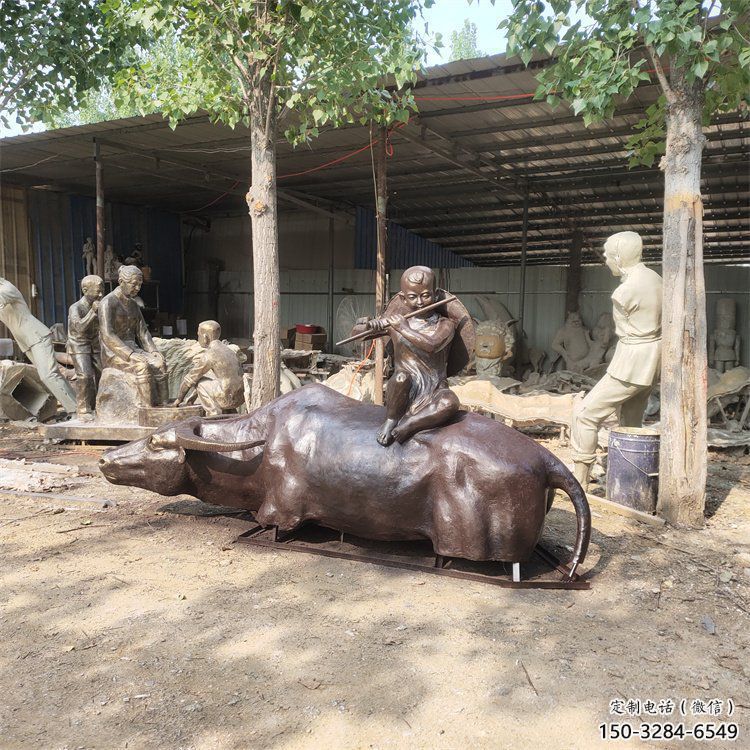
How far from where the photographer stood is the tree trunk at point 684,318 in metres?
4.98

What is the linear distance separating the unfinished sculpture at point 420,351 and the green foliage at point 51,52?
21.3 feet

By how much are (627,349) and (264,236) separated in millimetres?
3505

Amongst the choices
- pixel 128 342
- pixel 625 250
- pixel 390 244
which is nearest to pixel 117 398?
pixel 128 342

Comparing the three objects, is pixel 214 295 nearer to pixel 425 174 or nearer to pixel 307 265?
pixel 307 265

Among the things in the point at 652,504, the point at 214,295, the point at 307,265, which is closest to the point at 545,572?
the point at 652,504

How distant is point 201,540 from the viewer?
4.45 m

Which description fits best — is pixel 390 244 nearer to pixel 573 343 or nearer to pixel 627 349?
pixel 573 343

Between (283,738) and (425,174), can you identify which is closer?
(283,738)

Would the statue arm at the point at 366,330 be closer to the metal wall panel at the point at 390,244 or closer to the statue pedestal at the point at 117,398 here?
the statue pedestal at the point at 117,398

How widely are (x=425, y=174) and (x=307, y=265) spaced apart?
6115 millimetres

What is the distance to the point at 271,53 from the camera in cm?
589

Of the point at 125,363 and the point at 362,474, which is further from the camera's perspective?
the point at 125,363

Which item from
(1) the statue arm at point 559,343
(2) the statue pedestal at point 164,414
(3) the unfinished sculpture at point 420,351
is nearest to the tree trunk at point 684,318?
(3) the unfinished sculpture at point 420,351

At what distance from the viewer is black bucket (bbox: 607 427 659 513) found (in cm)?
527
